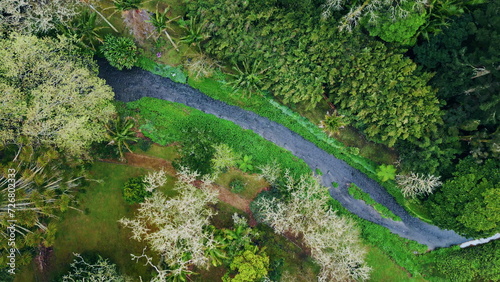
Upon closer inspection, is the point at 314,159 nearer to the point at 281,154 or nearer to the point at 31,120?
the point at 281,154

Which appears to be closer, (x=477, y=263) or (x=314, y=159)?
(x=477, y=263)

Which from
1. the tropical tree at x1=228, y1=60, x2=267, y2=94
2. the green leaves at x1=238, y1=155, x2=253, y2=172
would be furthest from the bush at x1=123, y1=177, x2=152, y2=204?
the tropical tree at x1=228, y1=60, x2=267, y2=94

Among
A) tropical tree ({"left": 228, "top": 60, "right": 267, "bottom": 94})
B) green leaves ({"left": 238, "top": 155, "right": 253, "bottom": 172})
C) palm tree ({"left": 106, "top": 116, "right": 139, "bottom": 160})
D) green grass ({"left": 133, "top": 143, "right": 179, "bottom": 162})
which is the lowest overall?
green grass ({"left": 133, "top": 143, "right": 179, "bottom": 162})

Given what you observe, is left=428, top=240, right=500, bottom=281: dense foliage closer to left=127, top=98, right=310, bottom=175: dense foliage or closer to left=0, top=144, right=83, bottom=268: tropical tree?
left=127, top=98, right=310, bottom=175: dense foliage

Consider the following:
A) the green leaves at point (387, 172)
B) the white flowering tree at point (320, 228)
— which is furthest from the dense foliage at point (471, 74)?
the white flowering tree at point (320, 228)

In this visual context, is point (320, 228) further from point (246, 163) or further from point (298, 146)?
point (246, 163)

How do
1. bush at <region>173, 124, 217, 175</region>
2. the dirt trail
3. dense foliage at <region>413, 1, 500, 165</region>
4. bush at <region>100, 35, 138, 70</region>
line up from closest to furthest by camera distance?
dense foliage at <region>413, 1, 500, 165</region>, bush at <region>100, 35, 138, 70</region>, bush at <region>173, 124, 217, 175</region>, the dirt trail

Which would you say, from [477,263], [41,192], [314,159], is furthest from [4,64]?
[477,263]
